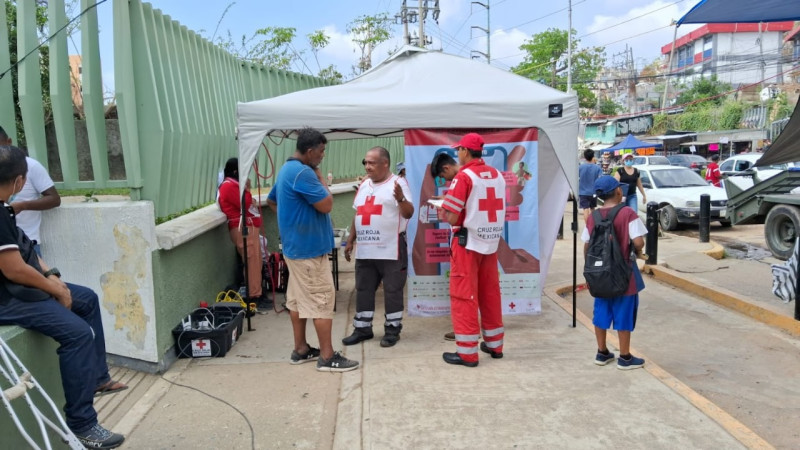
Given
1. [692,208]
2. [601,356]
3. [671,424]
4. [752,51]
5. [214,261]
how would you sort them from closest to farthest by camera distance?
[671,424] < [601,356] < [214,261] < [692,208] < [752,51]

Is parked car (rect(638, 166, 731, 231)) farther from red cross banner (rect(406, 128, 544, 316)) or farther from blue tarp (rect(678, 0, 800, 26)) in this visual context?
red cross banner (rect(406, 128, 544, 316))

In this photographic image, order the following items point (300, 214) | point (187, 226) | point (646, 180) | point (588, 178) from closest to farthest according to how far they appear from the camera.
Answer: point (300, 214), point (187, 226), point (588, 178), point (646, 180)

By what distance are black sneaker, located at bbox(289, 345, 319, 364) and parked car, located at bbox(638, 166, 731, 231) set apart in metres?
11.1

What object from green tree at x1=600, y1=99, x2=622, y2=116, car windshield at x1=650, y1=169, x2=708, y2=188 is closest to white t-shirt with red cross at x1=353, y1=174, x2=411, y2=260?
car windshield at x1=650, y1=169, x2=708, y2=188

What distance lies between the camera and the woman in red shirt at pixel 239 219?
658 cm

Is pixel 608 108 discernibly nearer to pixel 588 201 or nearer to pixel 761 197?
pixel 761 197

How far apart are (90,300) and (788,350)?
6.02m

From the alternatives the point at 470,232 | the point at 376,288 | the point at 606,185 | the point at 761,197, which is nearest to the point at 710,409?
the point at 606,185

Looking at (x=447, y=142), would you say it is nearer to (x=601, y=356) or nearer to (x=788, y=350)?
(x=601, y=356)

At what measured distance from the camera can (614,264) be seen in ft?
14.8

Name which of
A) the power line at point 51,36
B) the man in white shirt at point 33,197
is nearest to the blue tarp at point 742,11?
the power line at point 51,36

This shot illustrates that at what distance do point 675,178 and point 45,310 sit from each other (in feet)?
48.2

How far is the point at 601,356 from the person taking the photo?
4832mm

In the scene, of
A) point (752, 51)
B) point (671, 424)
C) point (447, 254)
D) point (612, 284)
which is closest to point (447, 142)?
point (447, 254)
